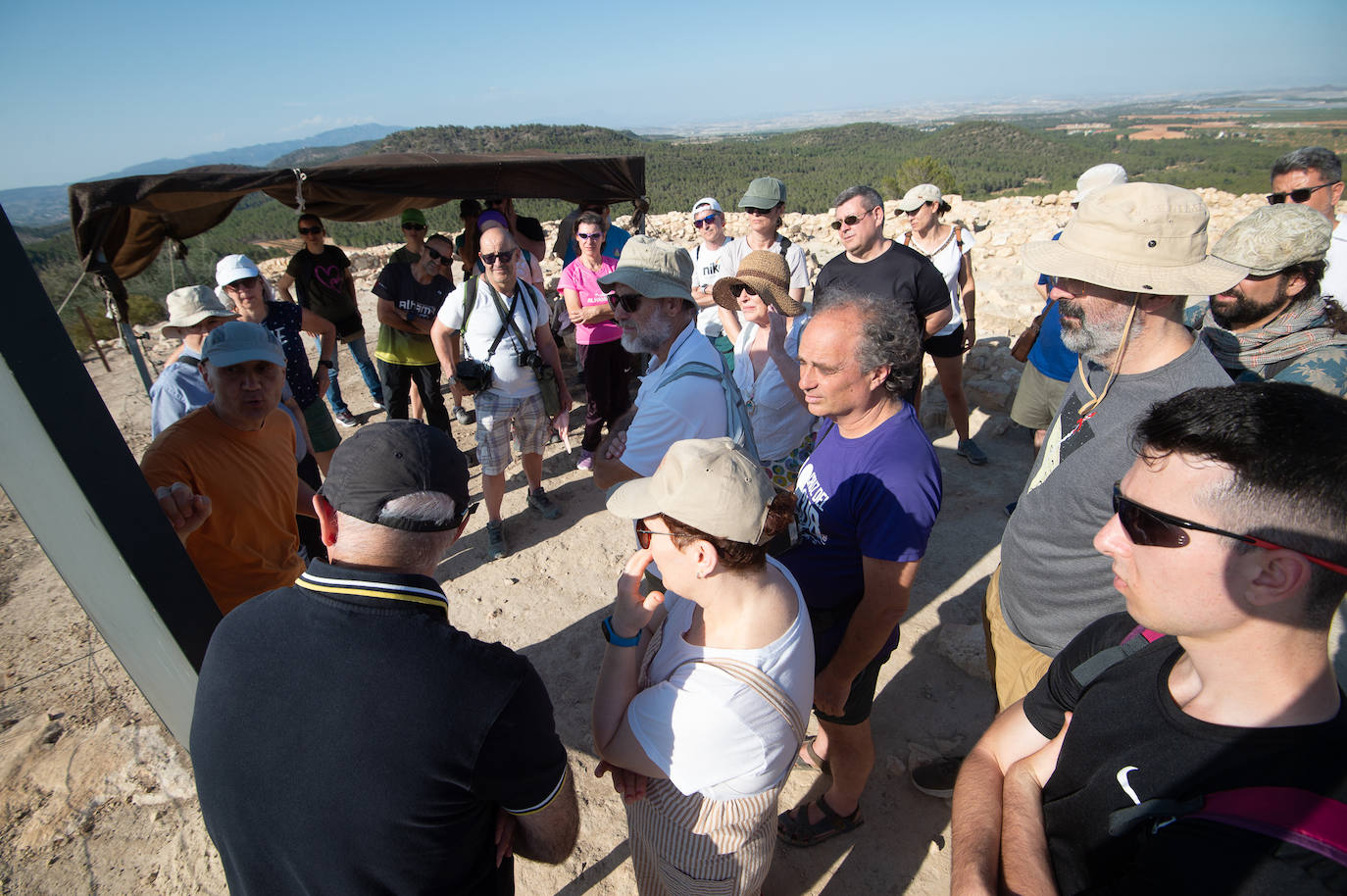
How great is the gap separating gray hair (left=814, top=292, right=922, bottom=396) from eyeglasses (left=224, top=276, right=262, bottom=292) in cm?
363

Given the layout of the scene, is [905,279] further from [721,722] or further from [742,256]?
[721,722]

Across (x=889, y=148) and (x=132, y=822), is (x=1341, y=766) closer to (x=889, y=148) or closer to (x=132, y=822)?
(x=132, y=822)

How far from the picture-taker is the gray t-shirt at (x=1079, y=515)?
1670mm

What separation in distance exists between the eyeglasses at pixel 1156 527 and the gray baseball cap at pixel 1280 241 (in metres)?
1.73

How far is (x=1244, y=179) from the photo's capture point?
32.4 m

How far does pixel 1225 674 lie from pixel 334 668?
4.91 feet

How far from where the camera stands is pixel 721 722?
1.24 metres

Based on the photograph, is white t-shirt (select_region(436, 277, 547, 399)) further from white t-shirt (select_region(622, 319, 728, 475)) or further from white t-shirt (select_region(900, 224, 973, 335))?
white t-shirt (select_region(900, 224, 973, 335))

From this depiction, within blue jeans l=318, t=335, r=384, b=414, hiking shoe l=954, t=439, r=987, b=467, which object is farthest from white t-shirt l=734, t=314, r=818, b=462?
blue jeans l=318, t=335, r=384, b=414

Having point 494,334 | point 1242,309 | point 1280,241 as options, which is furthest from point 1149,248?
point 494,334

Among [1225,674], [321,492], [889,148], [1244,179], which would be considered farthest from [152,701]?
[889,148]

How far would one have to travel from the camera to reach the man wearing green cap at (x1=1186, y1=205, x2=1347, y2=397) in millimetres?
2119

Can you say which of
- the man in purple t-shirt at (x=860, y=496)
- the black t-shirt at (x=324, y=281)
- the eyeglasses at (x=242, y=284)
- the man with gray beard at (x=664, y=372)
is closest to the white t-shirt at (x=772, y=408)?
the man with gray beard at (x=664, y=372)

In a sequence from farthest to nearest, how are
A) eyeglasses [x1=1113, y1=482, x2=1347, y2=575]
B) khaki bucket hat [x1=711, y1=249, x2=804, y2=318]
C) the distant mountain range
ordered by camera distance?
1. the distant mountain range
2. khaki bucket hat [x1=711, y1=249, x2=804, y2=318]
3. eyeglasses [x1=1113, y1=482, x2=1347, y2=575]
